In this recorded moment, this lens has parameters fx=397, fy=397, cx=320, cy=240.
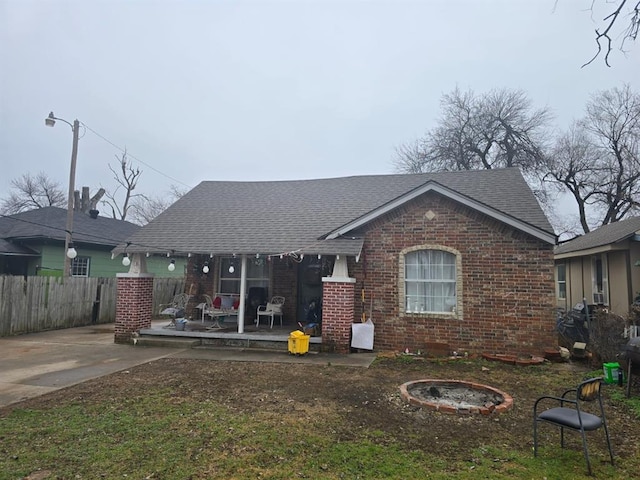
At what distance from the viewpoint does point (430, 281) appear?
9.83m

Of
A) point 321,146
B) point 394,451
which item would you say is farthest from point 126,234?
point 321,146

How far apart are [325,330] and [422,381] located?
136 inches

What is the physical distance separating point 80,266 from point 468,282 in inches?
658

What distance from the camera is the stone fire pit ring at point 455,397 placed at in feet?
17.7

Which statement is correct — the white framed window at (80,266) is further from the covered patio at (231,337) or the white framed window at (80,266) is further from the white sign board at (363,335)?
the white sign board at (363,335)

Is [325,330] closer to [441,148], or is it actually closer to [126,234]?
[126,234]

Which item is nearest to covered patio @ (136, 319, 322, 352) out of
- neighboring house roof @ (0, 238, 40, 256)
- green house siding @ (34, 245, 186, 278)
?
green house siding @ (34, 245, 186, 278)

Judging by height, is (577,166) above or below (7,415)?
above

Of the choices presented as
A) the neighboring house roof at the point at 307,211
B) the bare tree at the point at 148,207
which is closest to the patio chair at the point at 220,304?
the neighboring house roof at the point at 307,211

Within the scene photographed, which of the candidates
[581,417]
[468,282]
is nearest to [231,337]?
[468,282]

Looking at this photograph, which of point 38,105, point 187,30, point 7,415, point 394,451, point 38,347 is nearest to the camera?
point 394,451

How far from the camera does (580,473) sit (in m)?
3.71

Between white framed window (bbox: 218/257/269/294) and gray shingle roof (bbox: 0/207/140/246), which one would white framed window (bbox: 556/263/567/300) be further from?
gray shingle roof (bbox: 0/207/140/246)

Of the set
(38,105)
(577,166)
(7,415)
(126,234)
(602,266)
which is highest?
(38,105)
